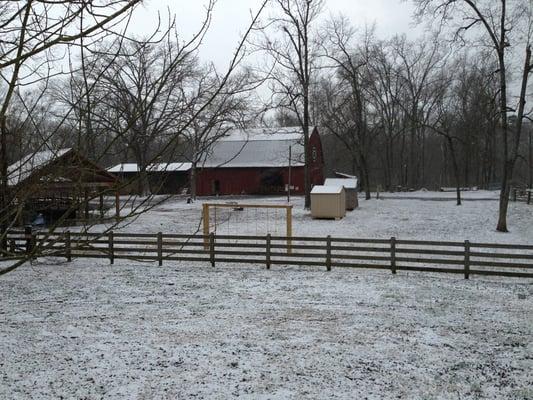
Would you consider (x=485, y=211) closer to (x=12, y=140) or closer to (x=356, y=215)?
(x=356, y=215)

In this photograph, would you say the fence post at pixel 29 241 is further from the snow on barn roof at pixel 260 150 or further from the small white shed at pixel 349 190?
the snow on barn roof at pixel 260 150

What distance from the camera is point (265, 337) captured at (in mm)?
8578

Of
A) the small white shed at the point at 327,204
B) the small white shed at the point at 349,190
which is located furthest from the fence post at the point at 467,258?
the small white shed at the point at 349,190

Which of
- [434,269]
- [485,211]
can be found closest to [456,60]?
[485,211]

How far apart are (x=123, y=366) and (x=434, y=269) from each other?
30.1 ft

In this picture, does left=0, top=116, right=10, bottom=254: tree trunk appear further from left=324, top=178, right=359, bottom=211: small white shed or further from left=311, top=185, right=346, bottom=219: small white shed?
Result: left=324, top=178, right=359, bottom=211: small white shed

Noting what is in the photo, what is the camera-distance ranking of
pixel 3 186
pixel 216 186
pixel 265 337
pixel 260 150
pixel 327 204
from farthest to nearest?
pixel 260 150
pixel 216 186
pixel 327 204
pixel 265 337
pixel 3 186

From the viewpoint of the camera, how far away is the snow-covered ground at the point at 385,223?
21.3 metres

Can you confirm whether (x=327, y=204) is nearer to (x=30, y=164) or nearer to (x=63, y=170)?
(x=30, y=164)

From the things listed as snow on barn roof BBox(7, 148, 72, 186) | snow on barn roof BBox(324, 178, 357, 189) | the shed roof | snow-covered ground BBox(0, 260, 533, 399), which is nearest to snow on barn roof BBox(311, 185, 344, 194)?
snow on barn roof BBox(324, 178, 357, 189)

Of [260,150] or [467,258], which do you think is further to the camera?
[260,150]

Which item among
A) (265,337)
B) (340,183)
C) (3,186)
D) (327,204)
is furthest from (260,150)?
(3,186)

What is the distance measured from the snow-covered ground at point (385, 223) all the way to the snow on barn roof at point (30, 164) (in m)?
18.7

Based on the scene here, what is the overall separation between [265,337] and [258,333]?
0.26 metres
